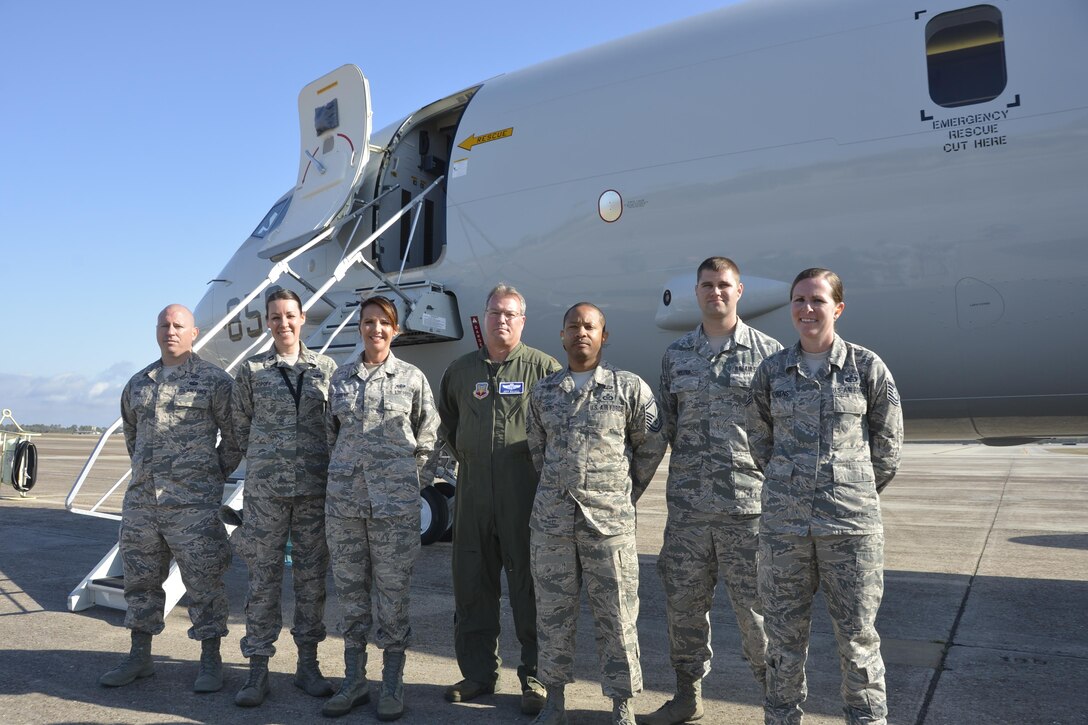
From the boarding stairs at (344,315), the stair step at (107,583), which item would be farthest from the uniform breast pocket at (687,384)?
the stair step at (107,583)

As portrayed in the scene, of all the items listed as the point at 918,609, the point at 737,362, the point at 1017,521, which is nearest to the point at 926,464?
the point at 1017,521

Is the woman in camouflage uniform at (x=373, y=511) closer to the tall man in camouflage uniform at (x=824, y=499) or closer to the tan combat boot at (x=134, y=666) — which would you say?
the tan combat boot at (x=134, y=666)

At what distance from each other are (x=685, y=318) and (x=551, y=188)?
1.65 m

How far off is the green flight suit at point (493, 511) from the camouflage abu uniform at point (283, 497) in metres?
0.78

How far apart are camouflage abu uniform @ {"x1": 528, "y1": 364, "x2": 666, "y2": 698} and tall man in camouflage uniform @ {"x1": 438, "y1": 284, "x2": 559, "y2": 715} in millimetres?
378

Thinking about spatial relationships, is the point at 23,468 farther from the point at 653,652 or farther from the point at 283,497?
the point at 653,652

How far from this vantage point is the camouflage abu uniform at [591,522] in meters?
3.85

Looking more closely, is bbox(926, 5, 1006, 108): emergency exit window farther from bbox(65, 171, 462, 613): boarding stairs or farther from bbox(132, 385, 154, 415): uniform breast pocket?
bbox(132, 385, 154, 415): uniform breast pocket

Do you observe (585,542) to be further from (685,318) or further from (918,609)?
(918,609)

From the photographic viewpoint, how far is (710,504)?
3898 millimetres

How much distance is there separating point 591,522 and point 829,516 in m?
1.07

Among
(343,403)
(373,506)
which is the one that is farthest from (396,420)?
(373,506)

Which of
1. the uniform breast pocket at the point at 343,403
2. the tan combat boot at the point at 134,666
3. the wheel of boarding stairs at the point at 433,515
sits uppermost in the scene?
the uniform breast pocket at the point at 343,403

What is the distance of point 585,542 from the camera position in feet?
12.8
